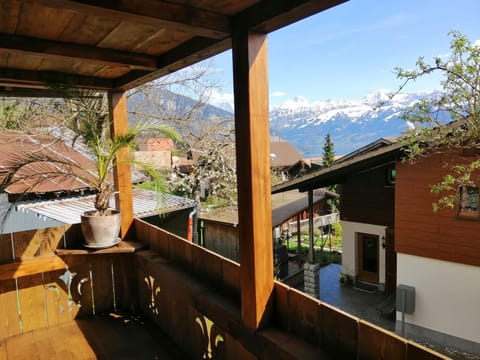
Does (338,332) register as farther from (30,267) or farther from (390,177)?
(390,177)

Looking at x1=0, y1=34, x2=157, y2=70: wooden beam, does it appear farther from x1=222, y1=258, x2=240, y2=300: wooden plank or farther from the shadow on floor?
the shadow on floor

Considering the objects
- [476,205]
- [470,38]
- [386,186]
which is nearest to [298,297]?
[470,38]

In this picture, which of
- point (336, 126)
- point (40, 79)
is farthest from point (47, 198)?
point (336, 126)

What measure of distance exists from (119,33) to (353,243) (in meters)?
8.03

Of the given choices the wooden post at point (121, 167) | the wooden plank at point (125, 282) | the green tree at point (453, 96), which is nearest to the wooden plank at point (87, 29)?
the wooden post at point (121, 167)

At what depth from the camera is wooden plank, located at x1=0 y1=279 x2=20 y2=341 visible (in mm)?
2367

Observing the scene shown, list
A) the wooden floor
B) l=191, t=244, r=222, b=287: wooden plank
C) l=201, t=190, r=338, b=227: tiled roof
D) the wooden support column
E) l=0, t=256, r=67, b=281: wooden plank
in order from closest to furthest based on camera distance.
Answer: the wooden support column → l=191, t=244, r=222, b=287: wooden plank → the wooden floor → l=0, t=256, r=67, b=281: wooden plank → l=201, t=190, r=338, b=227: tiled roof

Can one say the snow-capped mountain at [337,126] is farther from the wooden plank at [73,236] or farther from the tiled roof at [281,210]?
the wooden plank at [73,236]

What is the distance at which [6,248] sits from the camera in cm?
239

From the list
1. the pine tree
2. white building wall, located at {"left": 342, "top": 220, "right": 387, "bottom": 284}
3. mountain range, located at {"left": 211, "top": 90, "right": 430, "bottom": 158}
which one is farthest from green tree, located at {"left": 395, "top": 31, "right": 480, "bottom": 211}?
the pine tree

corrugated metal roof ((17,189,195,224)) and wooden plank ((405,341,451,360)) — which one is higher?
wooden plank ((405,341,451,360))

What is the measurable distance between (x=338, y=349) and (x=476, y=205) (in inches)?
224

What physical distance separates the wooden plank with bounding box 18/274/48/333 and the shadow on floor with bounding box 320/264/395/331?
5.82 metres

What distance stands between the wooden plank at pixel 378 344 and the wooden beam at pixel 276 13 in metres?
1.05
